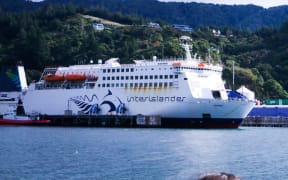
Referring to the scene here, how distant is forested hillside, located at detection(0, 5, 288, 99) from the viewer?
→ 87438 mm

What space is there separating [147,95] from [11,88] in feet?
56.4

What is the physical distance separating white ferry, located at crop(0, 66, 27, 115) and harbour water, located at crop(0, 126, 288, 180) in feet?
87.3

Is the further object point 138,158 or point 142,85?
point 142,85

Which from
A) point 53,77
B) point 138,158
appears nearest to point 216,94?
point 53,77

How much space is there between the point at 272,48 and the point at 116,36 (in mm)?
26019

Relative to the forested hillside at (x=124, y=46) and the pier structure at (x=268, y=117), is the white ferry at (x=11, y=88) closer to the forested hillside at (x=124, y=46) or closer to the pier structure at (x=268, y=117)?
the forested hillside at (x=124, y=46)

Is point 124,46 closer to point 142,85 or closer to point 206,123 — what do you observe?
point 142,85

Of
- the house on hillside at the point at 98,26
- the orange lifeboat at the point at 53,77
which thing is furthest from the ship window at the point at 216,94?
the house on hillside at the point at 98,26

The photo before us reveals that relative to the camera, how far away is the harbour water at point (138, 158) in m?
23.2

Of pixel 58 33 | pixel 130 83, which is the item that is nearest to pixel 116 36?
pixel 58 33

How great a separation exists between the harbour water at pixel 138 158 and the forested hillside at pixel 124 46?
44.2 metres

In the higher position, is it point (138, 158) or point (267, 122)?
point (267, 122)

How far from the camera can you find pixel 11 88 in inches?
2692

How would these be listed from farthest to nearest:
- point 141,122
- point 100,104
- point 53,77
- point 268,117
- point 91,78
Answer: point 268,117 < point 53,77 < point 91,78 < point 100,104 < point 141,122
